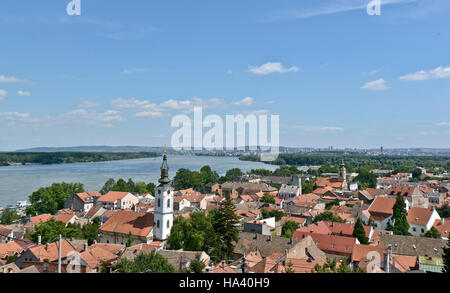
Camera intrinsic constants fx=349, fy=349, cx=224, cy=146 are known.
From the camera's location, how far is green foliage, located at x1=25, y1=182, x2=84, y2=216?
115ft

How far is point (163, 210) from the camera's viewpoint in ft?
62.0

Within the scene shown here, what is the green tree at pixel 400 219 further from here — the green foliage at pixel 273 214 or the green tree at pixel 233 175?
the green tree at pixel 233 175

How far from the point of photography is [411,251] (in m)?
16.8

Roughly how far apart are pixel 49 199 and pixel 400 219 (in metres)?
31.9

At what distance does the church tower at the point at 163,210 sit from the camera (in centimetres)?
1892

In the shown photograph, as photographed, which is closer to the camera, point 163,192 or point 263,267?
point 263,267

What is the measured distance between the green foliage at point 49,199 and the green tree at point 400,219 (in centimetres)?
3114

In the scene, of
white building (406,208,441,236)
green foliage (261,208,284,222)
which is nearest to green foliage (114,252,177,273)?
green foliage (261,208,284,222)

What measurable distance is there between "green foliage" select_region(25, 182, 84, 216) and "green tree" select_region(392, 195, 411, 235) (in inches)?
1226
